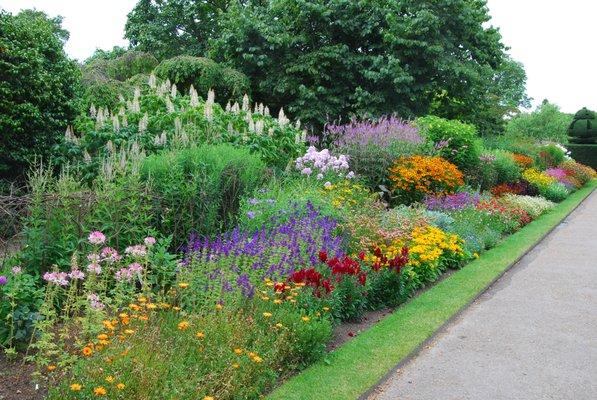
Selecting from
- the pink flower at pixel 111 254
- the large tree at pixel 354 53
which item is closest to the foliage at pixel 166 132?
the pink flower at pixel 111 254

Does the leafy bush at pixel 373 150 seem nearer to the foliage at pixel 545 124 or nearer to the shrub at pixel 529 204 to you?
the shrub at pixel 529 204

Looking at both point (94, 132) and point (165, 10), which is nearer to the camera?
point (94, 132)

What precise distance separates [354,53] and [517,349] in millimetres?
15313

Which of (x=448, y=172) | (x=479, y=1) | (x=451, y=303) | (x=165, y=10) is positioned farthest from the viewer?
(x=165, y=10)

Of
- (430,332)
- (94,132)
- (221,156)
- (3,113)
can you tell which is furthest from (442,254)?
(3,113)

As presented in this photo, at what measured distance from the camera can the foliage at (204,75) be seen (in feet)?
58.4

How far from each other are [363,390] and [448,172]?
28.6 feet

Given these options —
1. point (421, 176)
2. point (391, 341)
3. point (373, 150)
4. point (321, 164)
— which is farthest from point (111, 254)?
point (421, 176)

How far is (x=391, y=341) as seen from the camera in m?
5.26

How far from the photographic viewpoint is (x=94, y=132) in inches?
352

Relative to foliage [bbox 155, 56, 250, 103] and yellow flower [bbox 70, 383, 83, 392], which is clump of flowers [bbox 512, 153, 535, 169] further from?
yellow flower [bbox 70, 383, 83, 392]

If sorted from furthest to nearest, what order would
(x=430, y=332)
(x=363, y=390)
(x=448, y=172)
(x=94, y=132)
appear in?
(x=448, y=172)
(x=94, y=132)
(x=430, y=332)
(x=363, y=390)

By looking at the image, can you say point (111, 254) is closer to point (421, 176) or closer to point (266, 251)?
point (266, 251)

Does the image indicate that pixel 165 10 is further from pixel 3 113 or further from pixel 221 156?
pixel 221 156
